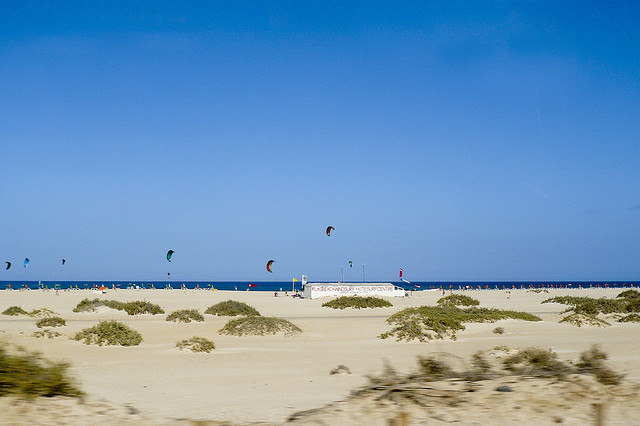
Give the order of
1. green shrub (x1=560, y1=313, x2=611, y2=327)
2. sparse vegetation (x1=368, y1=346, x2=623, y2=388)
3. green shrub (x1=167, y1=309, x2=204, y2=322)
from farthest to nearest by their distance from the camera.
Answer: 1. green shrub (x1=167, y1=309, x2=204, y2=322)
2. green shrub (x1=560, y1=313, x2=611, y2=327)
3. sparse vegetation (x1=368, y1=346, x2=623, y2=388)

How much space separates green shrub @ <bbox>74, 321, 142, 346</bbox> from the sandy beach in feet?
1.46

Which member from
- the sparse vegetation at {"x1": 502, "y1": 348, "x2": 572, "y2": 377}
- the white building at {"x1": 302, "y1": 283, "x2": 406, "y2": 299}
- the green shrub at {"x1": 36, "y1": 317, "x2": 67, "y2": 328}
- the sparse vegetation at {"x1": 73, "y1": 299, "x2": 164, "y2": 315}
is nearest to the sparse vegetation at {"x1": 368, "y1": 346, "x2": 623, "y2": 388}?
the sparse vegetation at {"x1": 502, "y1": 348, "x2": 572, "y2": 377}

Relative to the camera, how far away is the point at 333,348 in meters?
21.4

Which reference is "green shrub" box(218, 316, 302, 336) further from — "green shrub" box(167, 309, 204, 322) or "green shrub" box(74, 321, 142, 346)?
"green shrub" box(167, 309, 204, 322)

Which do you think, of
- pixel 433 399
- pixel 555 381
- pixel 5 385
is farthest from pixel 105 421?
pixel 555 381

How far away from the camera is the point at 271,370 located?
1573 cm

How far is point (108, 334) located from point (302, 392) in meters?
12.4

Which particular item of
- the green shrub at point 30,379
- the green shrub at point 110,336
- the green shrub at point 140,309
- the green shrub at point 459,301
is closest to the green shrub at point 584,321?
the green shrub at point 110,336

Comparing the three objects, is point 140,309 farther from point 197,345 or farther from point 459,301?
point 459,301

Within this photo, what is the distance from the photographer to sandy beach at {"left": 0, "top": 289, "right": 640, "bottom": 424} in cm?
802

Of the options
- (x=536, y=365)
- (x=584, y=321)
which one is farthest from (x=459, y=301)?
(x=536, y=365)

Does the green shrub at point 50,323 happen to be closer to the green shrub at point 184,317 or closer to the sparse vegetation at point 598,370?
the green shrub at point 184,317

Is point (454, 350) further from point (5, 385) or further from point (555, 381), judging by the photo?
point (5, 385)

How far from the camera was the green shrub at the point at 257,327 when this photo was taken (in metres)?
25.5
